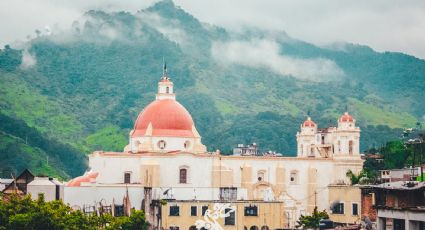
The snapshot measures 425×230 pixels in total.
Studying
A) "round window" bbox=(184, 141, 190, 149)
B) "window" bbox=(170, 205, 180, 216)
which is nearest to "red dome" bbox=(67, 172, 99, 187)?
"round window" bbox=(184, 141, 190, 149)

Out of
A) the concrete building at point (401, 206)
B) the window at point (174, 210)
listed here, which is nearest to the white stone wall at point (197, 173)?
the window at point (174, 210)

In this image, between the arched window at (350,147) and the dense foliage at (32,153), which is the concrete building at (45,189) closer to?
the dense foliage at (32,153)

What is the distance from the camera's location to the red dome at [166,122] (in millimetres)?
78938

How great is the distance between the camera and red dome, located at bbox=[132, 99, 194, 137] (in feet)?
259

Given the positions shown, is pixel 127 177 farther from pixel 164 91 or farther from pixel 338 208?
pixel 338 208

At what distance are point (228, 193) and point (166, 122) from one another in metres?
7.91

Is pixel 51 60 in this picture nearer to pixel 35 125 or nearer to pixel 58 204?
pixel 35 125

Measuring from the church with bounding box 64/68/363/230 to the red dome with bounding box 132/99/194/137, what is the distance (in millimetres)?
77

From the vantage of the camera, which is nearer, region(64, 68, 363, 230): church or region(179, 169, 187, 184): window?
region(64, 68, 363, 230): church

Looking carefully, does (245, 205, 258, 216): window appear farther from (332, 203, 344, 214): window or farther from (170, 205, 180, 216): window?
(332, 203, 344, 214): window

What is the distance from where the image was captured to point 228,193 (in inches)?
2965

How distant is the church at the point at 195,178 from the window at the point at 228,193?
0.24 feet

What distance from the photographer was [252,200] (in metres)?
73.4

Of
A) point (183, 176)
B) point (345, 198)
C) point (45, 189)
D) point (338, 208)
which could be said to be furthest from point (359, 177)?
point (45, 189)
